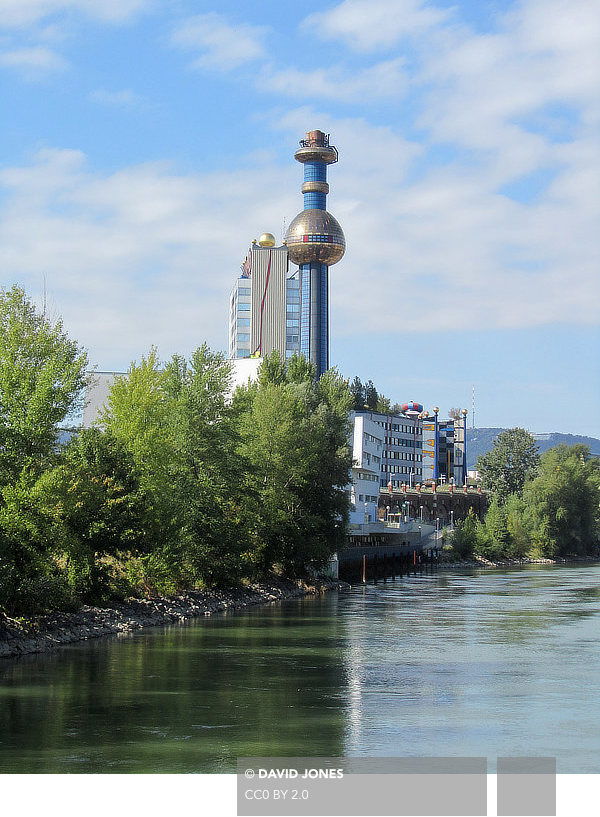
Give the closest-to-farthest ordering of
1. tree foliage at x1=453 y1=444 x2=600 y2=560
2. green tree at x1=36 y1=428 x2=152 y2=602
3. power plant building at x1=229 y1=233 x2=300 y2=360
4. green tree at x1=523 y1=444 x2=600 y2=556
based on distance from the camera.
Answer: green tree at x1=36 y1=428 x2=152 y2=602
tree foliage at x1=453 y1=444 x2=600 y2=560
green tree at x1=523 y1=444 x2=600 y2=556
power plant building at x1=229 y1=233 x2=300 y2=360

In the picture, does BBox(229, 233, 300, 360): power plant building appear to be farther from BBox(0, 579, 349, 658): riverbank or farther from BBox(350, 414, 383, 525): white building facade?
BBox(0, 579, 349, 658): riverbank

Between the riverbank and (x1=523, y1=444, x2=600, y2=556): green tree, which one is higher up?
(x1=523, y1=444, x2=600, y2=556): green tree

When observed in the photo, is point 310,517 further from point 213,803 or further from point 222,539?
point 213,803

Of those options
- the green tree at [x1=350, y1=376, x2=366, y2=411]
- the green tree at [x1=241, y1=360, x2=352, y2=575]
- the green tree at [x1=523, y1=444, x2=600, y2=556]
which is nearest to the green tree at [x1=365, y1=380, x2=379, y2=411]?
the green tree at [x1=350, y1=376, x2=366, y2=411]

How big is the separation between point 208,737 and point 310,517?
46.8 m

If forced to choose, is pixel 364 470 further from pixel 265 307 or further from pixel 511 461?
pixel 265 307

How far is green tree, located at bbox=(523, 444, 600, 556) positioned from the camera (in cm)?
13938

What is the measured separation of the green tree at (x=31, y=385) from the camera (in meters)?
38.8

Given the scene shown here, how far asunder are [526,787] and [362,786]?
3.37 metres

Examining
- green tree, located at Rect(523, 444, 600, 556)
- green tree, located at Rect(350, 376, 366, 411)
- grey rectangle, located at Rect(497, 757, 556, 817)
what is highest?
green tree, located at Rect(350, 376, 366, 411)

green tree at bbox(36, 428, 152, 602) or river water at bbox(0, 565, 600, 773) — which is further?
green tree at bbox(36, 428, 152, 602)

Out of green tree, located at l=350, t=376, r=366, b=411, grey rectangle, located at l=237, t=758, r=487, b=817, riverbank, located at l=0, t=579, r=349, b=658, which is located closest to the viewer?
grey rectangle, located at l=237, t=758, r=487, b=817

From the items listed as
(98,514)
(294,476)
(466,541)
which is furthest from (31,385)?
(466,541)

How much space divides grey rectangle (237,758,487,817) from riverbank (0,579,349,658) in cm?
1826
